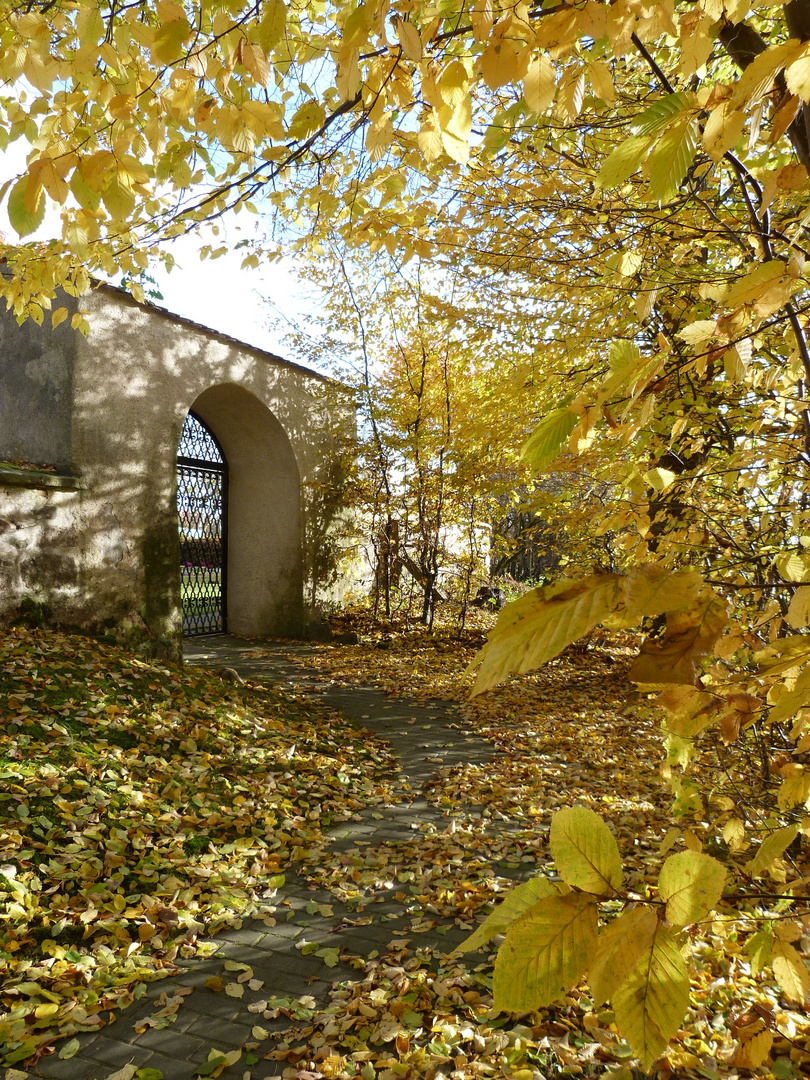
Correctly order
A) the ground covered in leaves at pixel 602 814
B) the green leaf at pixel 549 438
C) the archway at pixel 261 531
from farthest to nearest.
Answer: the archway at pixel 261 531 < the ground covered in leaves at pixel 602 814 < the green leaf at pixel 549 438

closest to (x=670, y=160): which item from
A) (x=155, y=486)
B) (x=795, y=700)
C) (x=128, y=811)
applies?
(x=795, y=700)

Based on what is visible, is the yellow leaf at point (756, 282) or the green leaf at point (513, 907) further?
the yellow leaf at point (756, 282)

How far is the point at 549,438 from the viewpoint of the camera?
1.27 meters

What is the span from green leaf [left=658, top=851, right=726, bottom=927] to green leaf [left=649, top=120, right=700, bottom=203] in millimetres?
955

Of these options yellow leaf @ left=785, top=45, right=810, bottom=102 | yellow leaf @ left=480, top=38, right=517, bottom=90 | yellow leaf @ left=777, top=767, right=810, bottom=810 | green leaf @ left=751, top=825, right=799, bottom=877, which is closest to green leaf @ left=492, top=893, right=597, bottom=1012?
green leaf @ left=751, top=825, right=799, bottom=877

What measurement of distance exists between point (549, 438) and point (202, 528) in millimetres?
10026

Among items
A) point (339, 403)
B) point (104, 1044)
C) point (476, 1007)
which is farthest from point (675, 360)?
point (339, 403)

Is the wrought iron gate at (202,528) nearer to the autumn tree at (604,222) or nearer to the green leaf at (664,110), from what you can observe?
the autumn tree at (604,222)

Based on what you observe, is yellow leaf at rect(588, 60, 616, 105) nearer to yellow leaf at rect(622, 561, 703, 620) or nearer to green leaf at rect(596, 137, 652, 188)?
green leaf at rect(596, 137, 652, 188)

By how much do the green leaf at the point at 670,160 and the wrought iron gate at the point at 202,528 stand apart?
9.62m

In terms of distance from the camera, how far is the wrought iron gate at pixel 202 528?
402 inches

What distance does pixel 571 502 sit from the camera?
8.05 m

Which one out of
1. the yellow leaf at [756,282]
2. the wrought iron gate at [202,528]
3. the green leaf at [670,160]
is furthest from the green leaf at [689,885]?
the wrought iron gate at [202,528]

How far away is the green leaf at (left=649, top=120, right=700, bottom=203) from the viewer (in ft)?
3.49
